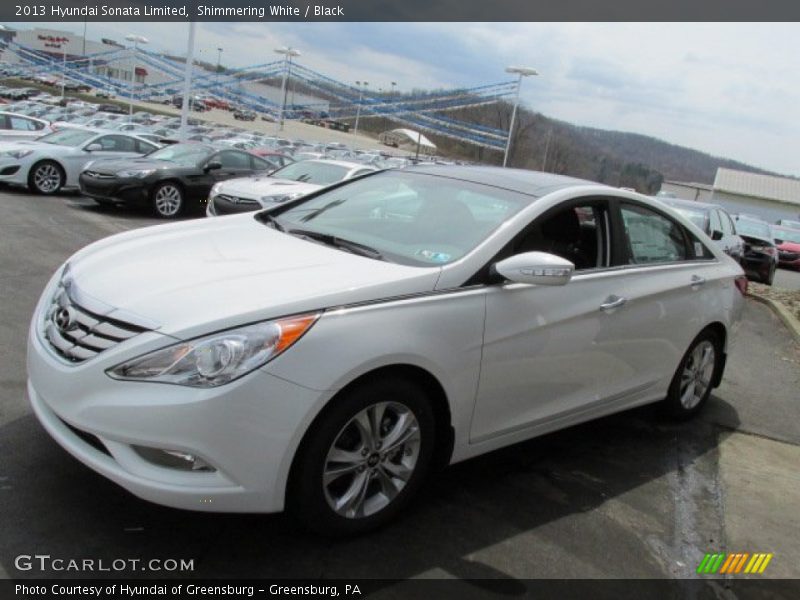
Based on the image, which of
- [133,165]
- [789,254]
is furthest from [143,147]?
[789,254]

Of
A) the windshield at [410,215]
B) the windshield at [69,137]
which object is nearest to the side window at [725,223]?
the windshield at [410,215]

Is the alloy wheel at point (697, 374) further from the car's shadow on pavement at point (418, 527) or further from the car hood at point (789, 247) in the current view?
the car hood at point (789, 247)

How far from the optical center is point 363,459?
2.87m

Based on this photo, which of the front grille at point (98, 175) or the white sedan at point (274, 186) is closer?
the white sedan at point (274, 186)

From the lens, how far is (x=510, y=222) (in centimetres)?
346

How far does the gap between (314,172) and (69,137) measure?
18.8 ft

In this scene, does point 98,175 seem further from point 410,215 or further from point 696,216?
point 696,216

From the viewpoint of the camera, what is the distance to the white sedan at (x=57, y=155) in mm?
12445

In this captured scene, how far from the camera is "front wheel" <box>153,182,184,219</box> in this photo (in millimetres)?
11958

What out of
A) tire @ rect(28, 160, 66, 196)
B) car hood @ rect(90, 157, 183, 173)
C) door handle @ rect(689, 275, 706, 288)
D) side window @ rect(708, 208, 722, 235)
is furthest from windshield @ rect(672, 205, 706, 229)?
tire @ rect(28, 160, 66, 196)

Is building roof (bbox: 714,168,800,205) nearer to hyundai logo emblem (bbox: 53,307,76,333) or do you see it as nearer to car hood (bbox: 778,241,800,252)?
car hood (bbox: 778,241,800,252)

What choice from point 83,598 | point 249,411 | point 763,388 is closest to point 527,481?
point 249,411

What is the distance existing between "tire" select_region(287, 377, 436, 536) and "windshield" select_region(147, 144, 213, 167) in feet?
35.3

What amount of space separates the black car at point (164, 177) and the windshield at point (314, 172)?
1.37 metres
